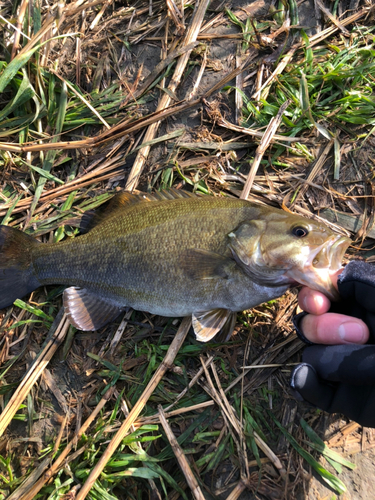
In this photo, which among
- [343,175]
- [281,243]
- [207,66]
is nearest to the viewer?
[281,243]

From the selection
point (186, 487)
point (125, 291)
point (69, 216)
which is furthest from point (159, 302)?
point (186, 487)

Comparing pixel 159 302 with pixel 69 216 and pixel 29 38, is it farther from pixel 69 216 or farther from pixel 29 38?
pixel 29 38

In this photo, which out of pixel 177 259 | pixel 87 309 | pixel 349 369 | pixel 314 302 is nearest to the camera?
pixel 349 369

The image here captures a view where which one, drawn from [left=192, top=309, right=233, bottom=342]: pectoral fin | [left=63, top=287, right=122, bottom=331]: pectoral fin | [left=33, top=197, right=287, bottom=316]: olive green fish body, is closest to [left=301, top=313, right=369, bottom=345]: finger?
[left=33, top=197, right=287, bottom=316]: olive green fish body

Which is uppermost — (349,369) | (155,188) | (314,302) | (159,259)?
(155,188)

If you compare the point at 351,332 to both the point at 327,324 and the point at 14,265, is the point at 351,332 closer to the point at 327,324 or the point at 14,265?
the point at 327,324

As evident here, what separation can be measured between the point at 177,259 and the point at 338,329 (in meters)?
1.31

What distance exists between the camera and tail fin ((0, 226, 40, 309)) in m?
3.35

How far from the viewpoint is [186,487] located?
9.80 feet

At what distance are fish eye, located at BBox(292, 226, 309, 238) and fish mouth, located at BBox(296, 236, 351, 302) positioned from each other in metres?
0.14

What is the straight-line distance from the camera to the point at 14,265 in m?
3.35

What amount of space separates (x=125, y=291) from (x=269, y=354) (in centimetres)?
135

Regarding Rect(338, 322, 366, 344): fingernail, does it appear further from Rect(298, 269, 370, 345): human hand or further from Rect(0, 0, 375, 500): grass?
Rect(0, 0, 375, 500): grass

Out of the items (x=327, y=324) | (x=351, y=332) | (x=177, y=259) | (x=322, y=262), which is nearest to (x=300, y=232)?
(x=322, y=262)
